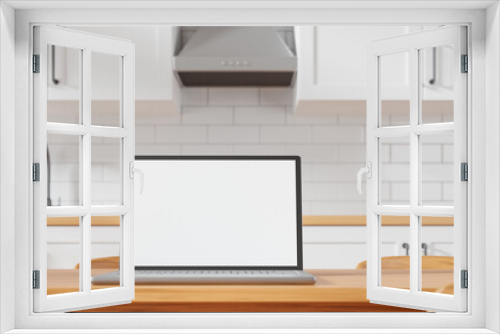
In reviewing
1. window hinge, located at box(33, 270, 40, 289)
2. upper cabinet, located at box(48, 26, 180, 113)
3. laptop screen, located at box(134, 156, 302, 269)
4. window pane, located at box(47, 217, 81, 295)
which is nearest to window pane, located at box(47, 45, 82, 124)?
upper cabinet, located at box(48, 26, 180, 113)

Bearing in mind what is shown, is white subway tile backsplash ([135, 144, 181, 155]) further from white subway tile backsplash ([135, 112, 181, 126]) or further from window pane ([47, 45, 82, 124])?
window pane ([47, 45, 82, 124])

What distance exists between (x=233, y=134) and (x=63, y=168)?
4.15ft

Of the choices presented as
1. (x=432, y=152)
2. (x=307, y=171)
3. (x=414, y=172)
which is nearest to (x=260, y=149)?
(x=307, y=171)

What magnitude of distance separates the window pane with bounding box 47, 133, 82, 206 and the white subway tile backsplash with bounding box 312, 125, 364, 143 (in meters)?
1.75

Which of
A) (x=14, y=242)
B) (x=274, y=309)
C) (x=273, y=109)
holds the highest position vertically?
(x=273, y=109)

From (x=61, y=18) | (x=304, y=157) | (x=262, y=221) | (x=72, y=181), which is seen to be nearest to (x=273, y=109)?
(x=304, y=157)

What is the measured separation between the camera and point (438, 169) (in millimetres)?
4363

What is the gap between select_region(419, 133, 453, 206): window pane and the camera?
4.34 meters

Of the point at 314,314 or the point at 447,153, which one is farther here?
the point at 447,153

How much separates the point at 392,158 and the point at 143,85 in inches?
74.9

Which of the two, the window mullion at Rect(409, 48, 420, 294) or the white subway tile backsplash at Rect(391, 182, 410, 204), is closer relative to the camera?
the window mullion at Rect(409, 48, 420, 294)

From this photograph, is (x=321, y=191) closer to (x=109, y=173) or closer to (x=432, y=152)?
(x=432, y=152)

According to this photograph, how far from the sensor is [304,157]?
437 cm

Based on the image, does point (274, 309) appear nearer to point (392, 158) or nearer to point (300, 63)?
point (300, 63)
